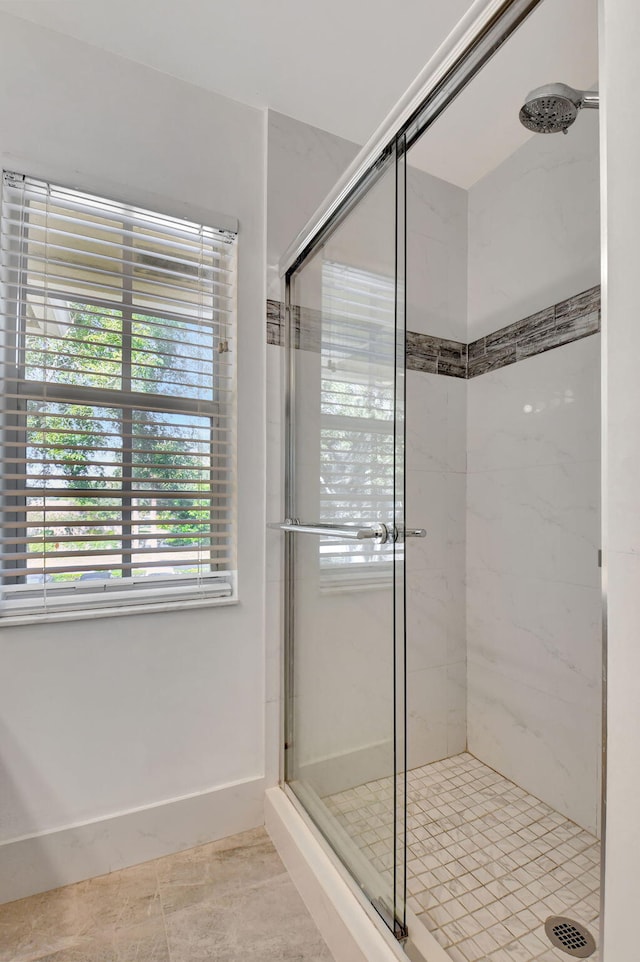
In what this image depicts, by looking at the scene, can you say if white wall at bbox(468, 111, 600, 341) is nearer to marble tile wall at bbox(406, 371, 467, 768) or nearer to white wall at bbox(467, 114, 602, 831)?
white wall at bbox(467, 114, 602, 831)

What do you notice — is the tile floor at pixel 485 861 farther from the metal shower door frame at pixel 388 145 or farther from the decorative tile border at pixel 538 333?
the decorative tile border at pixel 538 333

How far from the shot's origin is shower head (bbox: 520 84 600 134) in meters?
1.10

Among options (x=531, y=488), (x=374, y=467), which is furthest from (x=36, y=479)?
(x=531, y=488)

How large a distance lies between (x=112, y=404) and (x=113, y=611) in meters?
0.62

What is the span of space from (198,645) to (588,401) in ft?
4.93

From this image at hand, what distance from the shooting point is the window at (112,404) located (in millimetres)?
1411

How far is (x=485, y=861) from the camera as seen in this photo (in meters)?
1.46

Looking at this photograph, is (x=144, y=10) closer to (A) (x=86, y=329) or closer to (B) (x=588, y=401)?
(A) (x=86, y=329)

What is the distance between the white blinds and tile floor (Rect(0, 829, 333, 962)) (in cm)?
86

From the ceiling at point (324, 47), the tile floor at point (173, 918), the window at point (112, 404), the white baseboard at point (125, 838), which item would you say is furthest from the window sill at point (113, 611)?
the ceiling at point (324, 47)

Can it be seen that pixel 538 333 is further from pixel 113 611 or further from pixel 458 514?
pixel 113 611

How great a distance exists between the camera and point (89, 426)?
4.90ft

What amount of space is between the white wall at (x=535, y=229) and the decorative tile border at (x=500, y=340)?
0.04 m

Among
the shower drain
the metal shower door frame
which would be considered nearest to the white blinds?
the metal shower door frame
